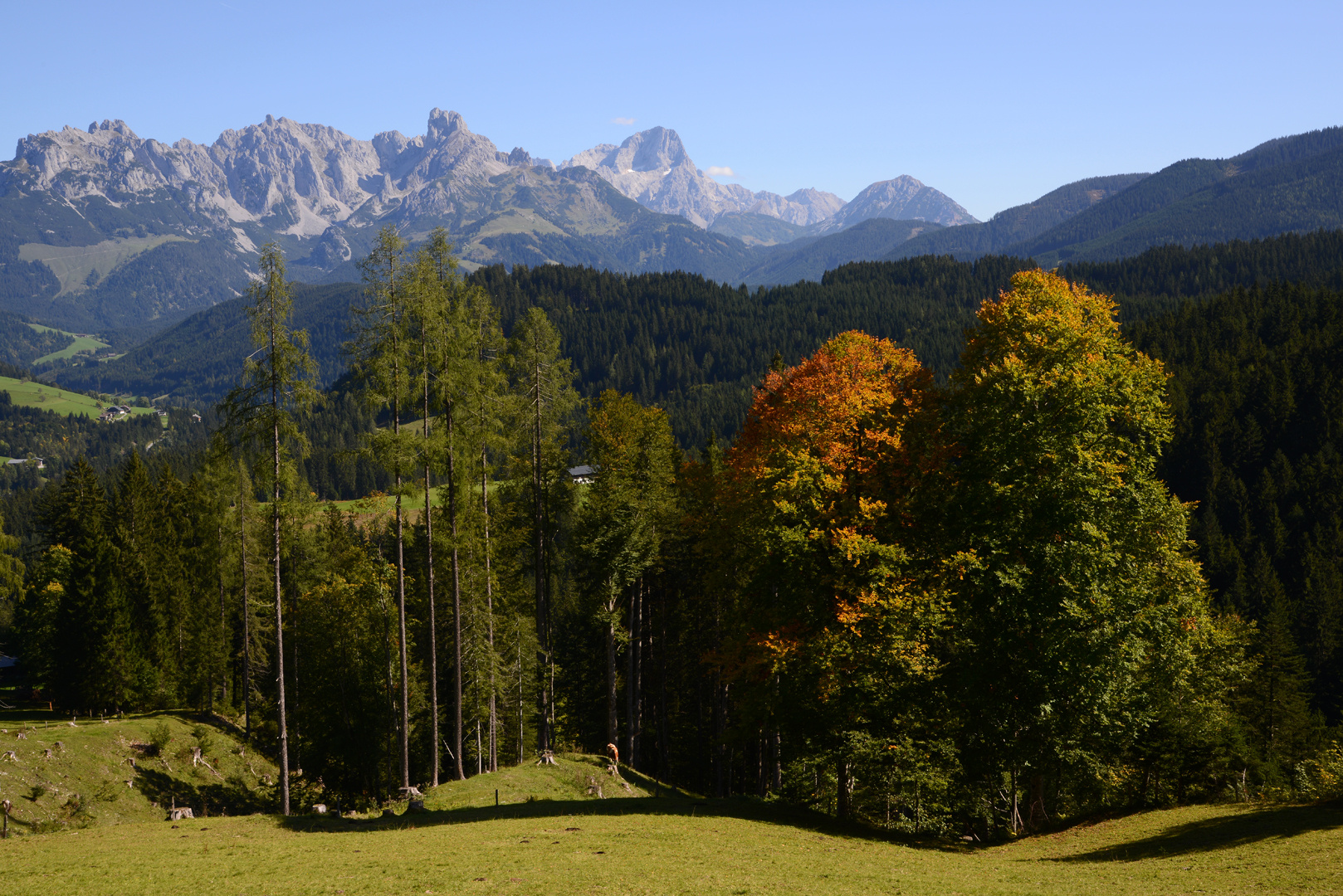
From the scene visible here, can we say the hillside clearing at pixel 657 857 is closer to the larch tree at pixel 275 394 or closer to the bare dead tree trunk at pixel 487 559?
the larch tree at pixel 275 394

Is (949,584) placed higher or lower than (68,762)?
higher

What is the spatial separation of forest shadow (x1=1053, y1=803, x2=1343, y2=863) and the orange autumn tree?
7281 mm

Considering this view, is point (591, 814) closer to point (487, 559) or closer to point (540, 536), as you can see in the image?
point (487, 559)

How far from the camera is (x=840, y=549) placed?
27078 mm

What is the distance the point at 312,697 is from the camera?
190 feet

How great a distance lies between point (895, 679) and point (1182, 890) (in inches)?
369

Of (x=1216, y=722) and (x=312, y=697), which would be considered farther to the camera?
(x=312, y=697)

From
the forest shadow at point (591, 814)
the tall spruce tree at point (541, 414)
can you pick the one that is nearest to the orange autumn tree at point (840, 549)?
the forest shadow at point (591, 814)

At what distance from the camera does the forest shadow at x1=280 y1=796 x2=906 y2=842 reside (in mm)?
27594

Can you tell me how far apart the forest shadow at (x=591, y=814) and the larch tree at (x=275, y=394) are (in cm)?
630

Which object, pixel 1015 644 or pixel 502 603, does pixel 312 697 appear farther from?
pixel 1015 644

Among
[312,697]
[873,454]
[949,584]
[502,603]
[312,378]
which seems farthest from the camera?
[312,697]

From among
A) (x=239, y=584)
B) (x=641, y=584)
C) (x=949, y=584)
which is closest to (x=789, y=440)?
(x=949, y=584)

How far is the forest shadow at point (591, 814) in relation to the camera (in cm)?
2759
